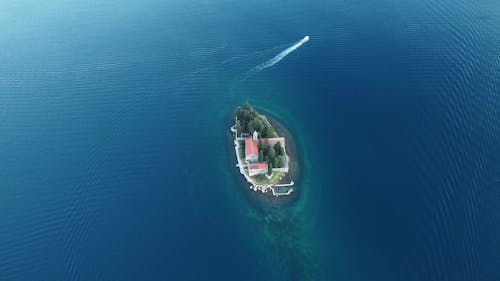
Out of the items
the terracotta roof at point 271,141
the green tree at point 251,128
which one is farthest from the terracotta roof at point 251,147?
the green tree at point 251,128

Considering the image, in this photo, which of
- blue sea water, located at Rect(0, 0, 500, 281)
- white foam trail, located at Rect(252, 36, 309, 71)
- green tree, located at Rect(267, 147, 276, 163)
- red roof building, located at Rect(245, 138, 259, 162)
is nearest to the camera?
blue sea water, located at Rect(0, 0, 500, 281)

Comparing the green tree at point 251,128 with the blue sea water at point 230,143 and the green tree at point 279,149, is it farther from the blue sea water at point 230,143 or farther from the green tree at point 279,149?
the green tree at point 279,149

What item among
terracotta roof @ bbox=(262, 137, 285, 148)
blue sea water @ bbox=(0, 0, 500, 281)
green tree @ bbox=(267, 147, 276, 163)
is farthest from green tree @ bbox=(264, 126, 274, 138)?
blue sea water @ bbox=(0, 0, 500, 281)

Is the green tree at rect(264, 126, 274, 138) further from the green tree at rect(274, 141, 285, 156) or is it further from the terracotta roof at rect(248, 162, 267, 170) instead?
the terracotta roof at rect(248, 162, 267, 170)

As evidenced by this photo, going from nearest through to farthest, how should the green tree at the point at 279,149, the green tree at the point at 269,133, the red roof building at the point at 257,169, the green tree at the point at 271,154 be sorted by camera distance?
1. the green tree at the point at 271,154
2. the red roof building at the point at 257,169
3. the green tree at the point at 279,149
4. the green tree at the point at 269,133

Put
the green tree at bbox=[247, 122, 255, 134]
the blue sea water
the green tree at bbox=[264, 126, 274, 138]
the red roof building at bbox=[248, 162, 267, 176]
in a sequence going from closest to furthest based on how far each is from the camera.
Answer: the blue sea water, the red roof building at bbox=[248, 162, 267, 176], the green tree at bbox=[264, 126, 274, 138], the green tree at bbox=[247, 122, 255, 134]

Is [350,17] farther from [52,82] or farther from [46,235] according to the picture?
[46,235]

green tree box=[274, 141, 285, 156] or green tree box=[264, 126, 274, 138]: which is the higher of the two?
green tree box=[264, 126, 274, 138]
